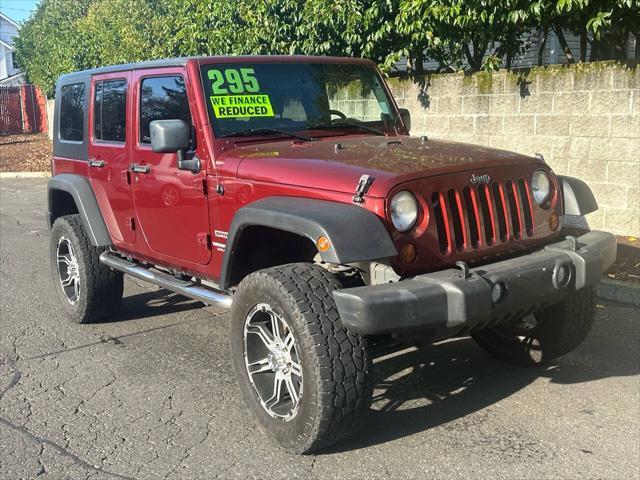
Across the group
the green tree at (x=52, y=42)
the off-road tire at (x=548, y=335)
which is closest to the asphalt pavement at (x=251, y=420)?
the off-road tire at (x=548, y=335)

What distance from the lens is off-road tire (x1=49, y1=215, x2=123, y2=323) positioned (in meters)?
5.39

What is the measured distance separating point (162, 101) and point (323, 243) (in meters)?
2.04

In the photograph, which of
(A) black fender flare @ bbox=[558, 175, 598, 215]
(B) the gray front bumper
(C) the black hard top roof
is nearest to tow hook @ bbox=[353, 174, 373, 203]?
(B) the gray front bumper

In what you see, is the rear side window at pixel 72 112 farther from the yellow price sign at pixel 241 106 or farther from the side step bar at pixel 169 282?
the yellow price sign at pixel 241 106

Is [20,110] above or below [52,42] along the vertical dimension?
below

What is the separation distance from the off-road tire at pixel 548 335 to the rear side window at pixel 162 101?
7.81ft

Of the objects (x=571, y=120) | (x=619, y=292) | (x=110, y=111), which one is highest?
(x=110, y=111)

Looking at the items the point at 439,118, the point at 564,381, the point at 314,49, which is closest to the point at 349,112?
the point at 564,381

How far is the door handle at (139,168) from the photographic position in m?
4.61

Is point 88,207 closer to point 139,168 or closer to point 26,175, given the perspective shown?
point 139,168

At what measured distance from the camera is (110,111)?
16.9 feet

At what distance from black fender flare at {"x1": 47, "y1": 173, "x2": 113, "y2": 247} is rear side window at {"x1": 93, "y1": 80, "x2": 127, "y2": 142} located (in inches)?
15.8

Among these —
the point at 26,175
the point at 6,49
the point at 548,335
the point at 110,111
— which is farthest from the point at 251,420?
the point at 6,49

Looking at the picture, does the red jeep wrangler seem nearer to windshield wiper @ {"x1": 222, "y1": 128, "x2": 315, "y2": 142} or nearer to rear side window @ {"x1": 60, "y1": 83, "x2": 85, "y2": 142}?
windshield wiper @ {"x1": 222, "y1": 128, "x2": 315, "y2": 142}
